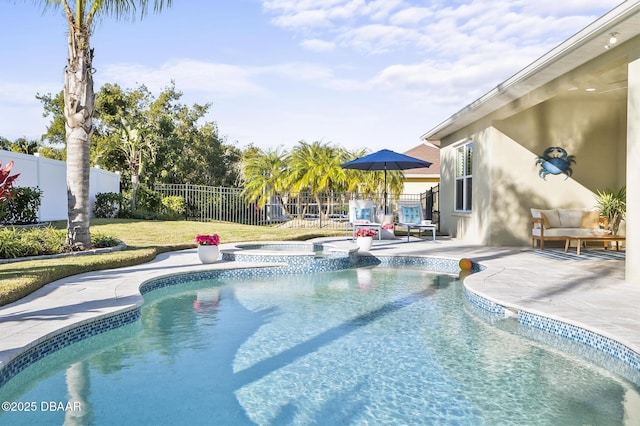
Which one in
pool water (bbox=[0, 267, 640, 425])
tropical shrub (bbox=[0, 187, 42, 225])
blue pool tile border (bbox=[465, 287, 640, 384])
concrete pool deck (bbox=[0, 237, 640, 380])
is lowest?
pool water (bbox=[0, 267, 640, 425])

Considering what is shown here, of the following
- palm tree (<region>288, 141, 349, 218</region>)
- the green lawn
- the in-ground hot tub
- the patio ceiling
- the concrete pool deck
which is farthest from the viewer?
palm tree (<region>288, 141, 349, 218</region>)

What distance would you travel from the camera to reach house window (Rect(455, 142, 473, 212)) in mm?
14484

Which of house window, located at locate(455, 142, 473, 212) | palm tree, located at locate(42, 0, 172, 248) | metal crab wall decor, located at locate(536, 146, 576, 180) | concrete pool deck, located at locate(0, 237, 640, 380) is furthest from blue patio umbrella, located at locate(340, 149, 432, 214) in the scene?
palm tree, located at locate(42, 0, 172, 248)

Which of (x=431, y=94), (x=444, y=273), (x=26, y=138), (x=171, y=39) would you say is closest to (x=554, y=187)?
(x=444, y=273)

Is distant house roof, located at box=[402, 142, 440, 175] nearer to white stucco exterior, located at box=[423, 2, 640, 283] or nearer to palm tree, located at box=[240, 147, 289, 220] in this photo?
palm tree, located at box=[240, 147, 289, 220]

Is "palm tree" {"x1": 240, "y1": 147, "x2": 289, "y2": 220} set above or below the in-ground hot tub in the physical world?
above

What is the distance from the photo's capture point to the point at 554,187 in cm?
1246

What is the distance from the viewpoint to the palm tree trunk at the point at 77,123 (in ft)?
31.7

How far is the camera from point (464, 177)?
14812 mm

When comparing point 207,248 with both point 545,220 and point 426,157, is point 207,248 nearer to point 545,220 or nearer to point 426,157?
point 545,220

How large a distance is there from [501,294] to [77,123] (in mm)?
8268

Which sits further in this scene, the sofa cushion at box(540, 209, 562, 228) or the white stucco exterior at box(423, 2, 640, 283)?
the white stucco exterior at box(423, 2, 640, 283)

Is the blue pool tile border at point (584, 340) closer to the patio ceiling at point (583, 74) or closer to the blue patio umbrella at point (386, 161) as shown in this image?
the patio ceiling at point (583, 74)

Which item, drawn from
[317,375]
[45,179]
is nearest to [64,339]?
[317,375]
